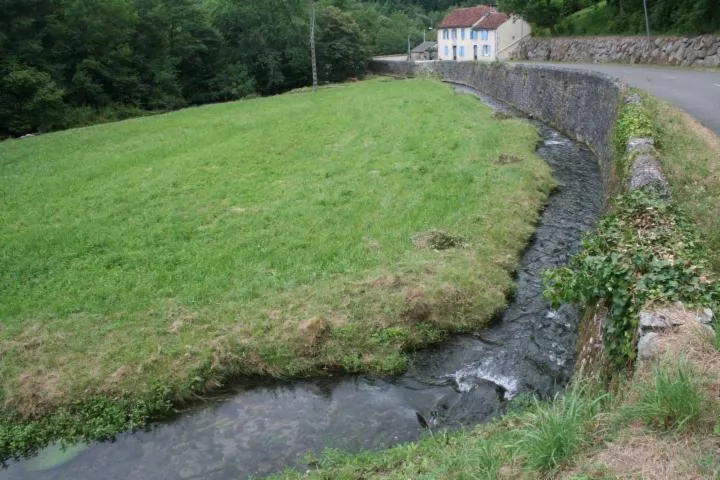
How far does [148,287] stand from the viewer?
37.2ft

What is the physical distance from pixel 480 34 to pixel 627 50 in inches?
1688

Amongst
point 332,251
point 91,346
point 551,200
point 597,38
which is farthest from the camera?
point 597,38

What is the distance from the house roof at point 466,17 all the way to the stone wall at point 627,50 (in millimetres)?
24424

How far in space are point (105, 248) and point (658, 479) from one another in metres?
12.7

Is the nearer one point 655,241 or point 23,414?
point 655,241

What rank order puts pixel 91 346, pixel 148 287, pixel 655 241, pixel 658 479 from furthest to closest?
1. pixel 148 287
2. pixel 91 346
3. pixel 655 241
4. pixel 658 479

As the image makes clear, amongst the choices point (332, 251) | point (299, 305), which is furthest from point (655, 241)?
point (332, 251)

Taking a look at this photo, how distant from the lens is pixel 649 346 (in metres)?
5.39

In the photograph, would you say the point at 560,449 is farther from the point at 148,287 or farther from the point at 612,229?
the point at 148,287

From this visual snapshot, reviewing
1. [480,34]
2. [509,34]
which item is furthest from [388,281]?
[480,34]

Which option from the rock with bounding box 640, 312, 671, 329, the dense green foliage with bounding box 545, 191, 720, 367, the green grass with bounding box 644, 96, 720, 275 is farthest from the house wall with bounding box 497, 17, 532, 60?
the rock with bounding box 640, 312, 671, 329

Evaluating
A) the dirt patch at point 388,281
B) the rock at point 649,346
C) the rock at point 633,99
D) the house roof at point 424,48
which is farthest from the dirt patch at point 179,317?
the house roof at point 424,48

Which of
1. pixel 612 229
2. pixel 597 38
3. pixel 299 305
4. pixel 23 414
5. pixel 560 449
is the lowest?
pixel 23 414

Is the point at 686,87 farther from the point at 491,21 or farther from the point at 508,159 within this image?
the point at 491,21
